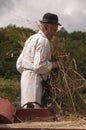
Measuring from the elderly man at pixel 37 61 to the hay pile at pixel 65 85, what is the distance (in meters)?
0.08

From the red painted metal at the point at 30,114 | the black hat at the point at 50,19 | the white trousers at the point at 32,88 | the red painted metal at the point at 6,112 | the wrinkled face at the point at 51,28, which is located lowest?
the white trousers at the point at 32,88

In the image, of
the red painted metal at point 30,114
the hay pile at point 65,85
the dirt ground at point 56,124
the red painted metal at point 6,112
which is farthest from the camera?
the hay pile at point 65,85

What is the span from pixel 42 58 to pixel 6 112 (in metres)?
1.00

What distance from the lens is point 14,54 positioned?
16.0 feet

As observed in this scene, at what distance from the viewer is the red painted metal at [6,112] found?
3.06m

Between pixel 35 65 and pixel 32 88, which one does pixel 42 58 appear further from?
pixel 32 88

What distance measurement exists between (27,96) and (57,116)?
73 centimetres

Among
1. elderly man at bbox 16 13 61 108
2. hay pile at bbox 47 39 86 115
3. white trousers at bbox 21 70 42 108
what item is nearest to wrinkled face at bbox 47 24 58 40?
elderly man at bbox 16 13 61 108

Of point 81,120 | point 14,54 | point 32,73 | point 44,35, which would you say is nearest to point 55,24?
point 44,35

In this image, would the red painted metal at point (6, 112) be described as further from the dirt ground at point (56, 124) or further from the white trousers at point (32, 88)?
the white trousers at point (32, 88)

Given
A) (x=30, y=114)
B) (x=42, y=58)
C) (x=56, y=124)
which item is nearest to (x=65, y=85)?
(x=42, y=58)

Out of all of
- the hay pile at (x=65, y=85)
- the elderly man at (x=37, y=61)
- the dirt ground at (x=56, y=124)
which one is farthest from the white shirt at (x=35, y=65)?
the dirt ground at (x=56, y=124)

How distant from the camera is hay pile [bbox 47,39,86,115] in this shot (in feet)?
12.9

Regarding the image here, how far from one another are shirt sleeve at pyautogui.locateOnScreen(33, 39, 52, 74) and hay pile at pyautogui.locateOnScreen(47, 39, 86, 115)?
138 millimetres
